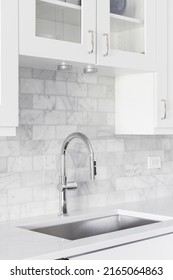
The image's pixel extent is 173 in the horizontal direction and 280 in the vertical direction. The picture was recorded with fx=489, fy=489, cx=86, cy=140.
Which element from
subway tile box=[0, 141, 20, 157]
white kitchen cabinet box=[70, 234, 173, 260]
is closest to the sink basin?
white kitchen cabinet box=[70, 234, 173, 260]

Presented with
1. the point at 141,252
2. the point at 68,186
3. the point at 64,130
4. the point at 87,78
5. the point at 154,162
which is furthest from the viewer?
the point at 154,162

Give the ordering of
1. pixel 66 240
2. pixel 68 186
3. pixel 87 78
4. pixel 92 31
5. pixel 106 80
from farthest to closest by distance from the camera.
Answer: pixel 106 80, pixel 87 78, pixel 68 186, pixel 92 31, pixel 66 240

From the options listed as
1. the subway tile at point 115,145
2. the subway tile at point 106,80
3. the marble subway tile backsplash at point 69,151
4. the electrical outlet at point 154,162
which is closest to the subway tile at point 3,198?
the marble subway tile backsplash at point 69,151

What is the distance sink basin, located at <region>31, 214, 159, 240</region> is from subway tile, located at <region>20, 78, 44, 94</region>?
0.69 metres

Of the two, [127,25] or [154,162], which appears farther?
[154,162]

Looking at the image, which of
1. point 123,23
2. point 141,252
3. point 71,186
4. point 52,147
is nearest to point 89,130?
point 52,147

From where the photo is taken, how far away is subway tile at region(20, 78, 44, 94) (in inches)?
97.2

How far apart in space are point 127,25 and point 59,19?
0.47 meters

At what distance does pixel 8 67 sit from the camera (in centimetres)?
199

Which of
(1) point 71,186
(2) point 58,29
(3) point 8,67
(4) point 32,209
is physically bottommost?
(4) point 32,209

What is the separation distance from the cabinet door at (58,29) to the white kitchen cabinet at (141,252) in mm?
874

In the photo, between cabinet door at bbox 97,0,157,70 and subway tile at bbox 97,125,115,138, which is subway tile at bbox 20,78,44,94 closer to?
cabinet door at bbox 97,0,157,70

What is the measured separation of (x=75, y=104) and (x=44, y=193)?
1.73ft

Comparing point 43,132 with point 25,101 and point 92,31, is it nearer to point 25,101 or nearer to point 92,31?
point 25,101
